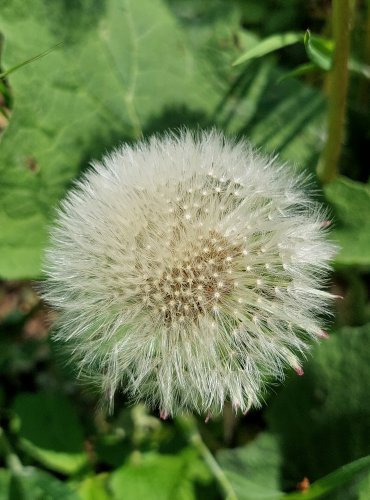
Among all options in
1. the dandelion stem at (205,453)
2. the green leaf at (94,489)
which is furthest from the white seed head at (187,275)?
the green leaf at (94,489)

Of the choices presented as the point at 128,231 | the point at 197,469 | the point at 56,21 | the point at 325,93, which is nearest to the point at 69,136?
the point at 56,21

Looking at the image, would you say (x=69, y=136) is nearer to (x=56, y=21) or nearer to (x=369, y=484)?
(x=56, y=21)

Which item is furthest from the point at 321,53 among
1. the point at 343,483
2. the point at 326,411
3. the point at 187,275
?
the point at 343,483

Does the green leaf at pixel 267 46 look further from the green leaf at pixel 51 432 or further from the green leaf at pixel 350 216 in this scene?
the green leaf at pixel 51 432

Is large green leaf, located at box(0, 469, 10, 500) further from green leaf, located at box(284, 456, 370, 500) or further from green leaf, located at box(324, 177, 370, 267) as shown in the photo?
green leaf, located at box(324, 177, 370, 267)

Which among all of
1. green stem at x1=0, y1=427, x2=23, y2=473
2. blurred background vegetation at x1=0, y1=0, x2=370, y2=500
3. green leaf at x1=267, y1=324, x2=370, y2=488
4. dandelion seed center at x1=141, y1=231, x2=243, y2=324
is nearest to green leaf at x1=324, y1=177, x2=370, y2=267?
blurred background vegetation at x1=0, y1=0, x2=370, y2=500

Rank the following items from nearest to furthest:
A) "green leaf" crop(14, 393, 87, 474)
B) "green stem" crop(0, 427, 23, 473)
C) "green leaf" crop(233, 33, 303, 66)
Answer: "green leaf" crop(233, 33, 303, 66) < "green stem" crop(0, 427, 23, 473) < "green leaf" crop(14, 393, 87, 474)
